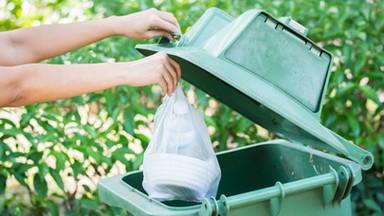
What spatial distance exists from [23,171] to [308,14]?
5.78ft

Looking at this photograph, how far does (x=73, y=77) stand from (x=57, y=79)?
0.05 metres

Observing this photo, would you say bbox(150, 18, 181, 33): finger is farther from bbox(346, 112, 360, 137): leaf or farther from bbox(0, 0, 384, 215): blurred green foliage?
bbox(346, 112, 360, 137): leaf

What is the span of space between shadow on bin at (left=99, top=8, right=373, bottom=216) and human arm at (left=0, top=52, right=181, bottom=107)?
0.09 metres

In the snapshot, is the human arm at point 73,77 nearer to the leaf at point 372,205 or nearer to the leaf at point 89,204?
the leaf at point 89,204

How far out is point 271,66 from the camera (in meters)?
2.48

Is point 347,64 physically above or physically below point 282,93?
below

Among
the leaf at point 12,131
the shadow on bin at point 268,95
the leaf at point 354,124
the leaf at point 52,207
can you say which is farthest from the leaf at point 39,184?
the leaf at point 354,124

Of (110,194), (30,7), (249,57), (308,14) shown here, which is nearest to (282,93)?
(249,57)

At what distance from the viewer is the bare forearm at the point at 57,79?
234cm

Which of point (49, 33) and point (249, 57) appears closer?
point (249, 57)

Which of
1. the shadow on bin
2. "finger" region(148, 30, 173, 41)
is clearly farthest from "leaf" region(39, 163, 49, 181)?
"finger" region(148, 30, 173, 41)

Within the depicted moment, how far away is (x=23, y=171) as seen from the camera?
135 inches

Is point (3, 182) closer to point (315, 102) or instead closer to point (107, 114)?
point (107, 114)

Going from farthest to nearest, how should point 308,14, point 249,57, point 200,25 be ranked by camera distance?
point 308,14 → point 200,25 → point 249,57
